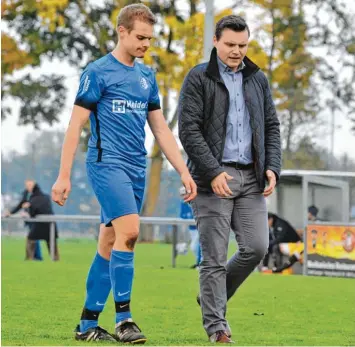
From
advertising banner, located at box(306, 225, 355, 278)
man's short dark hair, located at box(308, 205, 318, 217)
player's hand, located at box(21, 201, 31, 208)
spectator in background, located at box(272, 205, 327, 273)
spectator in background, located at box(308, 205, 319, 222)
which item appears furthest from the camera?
player's hand, located at box(21, 201, 31, 208)

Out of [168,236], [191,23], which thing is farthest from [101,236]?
[168,236]

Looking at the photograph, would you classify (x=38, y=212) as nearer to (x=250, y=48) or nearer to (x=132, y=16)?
(x=250, y=48)

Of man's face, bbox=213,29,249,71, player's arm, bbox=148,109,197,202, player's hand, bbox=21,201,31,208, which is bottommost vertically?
player's hand, bbox=21,201,31,208

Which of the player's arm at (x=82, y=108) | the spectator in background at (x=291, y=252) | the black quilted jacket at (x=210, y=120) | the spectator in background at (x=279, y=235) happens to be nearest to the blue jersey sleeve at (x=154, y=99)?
the black quilted jacket at (x=210, y=120)

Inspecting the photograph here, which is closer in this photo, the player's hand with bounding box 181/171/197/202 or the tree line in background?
the player's hand with bounding box 181/171/197/202

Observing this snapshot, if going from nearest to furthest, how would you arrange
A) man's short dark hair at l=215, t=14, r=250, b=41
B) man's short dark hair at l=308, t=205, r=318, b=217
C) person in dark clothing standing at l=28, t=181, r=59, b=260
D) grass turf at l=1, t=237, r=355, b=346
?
man's short dark hair at l=215, t=14, r=250, b=41, grass turf at l=1, t=237, r=355, b=346, man's short dark hair at l=308, t=205, r=318, b=217, person in dark clothing standing at l=28, t=181, r=59, b=260

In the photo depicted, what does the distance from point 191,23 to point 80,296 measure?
20419 millimetres

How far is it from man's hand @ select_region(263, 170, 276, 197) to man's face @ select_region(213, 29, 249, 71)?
719mm

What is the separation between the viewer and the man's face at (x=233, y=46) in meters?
8.62

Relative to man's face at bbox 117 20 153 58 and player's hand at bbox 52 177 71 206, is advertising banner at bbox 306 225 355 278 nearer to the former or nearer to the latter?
man's face at bbox 117 20 153 58

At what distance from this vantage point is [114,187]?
8234mm

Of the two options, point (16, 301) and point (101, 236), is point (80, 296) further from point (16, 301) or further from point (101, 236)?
point (101, 236)

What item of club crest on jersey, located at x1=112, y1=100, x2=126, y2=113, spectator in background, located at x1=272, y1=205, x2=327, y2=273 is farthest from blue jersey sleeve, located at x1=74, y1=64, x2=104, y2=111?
spectator in background, located at x1=272, y1=205, x2=327, y2=273

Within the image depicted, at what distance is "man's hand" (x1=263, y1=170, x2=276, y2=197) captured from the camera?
859 cm
